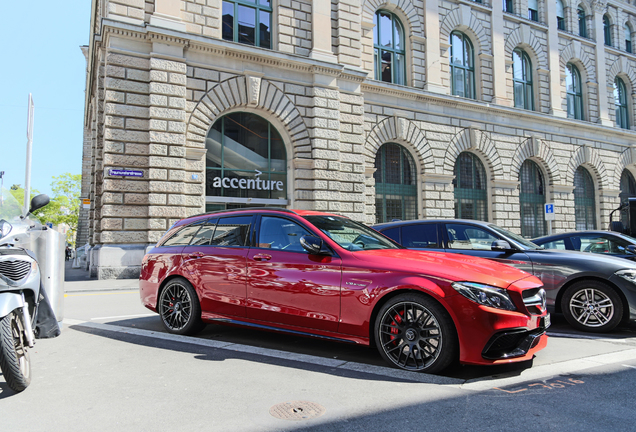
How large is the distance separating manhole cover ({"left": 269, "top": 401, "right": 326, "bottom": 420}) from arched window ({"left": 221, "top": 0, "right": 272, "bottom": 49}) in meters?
16.8

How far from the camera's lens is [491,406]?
132 inches

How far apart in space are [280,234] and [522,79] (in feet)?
83.4

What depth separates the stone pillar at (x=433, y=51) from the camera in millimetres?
22250

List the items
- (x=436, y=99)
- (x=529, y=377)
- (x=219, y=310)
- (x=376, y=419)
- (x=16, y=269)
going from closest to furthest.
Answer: (x=376, y=419) → (x=16, y=269) → (x=529, y=377) → (x=219, y=310) → (x=436, y=99)

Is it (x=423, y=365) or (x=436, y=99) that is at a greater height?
(x=436, y=99)

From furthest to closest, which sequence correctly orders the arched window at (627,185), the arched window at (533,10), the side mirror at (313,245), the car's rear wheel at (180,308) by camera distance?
the arched window at (627,185), the arched window at (533,10), the car's rear wheel at (180,308), the side mirror at (313,245)

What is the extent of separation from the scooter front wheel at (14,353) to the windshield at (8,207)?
1020 mm

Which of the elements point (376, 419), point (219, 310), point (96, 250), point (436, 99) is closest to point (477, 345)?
point (376, 419)

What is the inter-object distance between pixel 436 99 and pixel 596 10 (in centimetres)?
1582

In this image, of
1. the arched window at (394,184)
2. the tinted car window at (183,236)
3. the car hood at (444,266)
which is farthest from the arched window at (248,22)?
the car hood at (444,266)

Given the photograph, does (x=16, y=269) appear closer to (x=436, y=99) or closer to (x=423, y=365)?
(x=423, y=365)

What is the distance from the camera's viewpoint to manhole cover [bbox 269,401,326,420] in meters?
3.22

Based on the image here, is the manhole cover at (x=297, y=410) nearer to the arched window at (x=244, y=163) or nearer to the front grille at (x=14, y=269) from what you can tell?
the front grille at (x=14, y=269)

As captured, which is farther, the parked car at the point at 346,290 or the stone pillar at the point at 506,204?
the stone pillar at the point at 506,204
